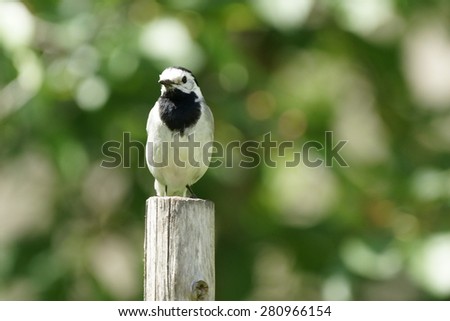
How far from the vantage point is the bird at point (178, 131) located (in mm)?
4930

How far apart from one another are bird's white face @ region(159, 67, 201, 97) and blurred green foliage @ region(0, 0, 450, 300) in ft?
0.21

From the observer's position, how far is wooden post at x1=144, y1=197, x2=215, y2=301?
3.69m

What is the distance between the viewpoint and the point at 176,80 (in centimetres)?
492

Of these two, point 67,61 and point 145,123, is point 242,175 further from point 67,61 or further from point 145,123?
point 67,61

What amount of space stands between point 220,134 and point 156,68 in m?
0.85

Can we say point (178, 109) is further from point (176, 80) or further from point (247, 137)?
point (247, 137)

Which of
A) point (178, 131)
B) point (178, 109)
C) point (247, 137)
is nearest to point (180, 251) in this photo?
point (178, 131)

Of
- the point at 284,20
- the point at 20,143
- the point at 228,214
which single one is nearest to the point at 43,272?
the point at 20,143

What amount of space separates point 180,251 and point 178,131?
4.45ft

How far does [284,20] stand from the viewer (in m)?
4.79

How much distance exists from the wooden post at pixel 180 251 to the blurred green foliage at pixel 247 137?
4.29 ft

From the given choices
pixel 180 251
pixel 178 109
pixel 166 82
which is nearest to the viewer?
pixel 180 251

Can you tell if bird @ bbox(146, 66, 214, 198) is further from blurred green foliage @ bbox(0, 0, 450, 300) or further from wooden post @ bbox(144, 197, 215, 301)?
wooden post @ bbox(144, 197, 215, 301)

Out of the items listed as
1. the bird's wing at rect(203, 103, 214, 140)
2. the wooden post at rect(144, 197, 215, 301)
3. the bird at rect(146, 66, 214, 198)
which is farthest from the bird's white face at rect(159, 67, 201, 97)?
the wooden post at rect(144, 197, 215, 301)
